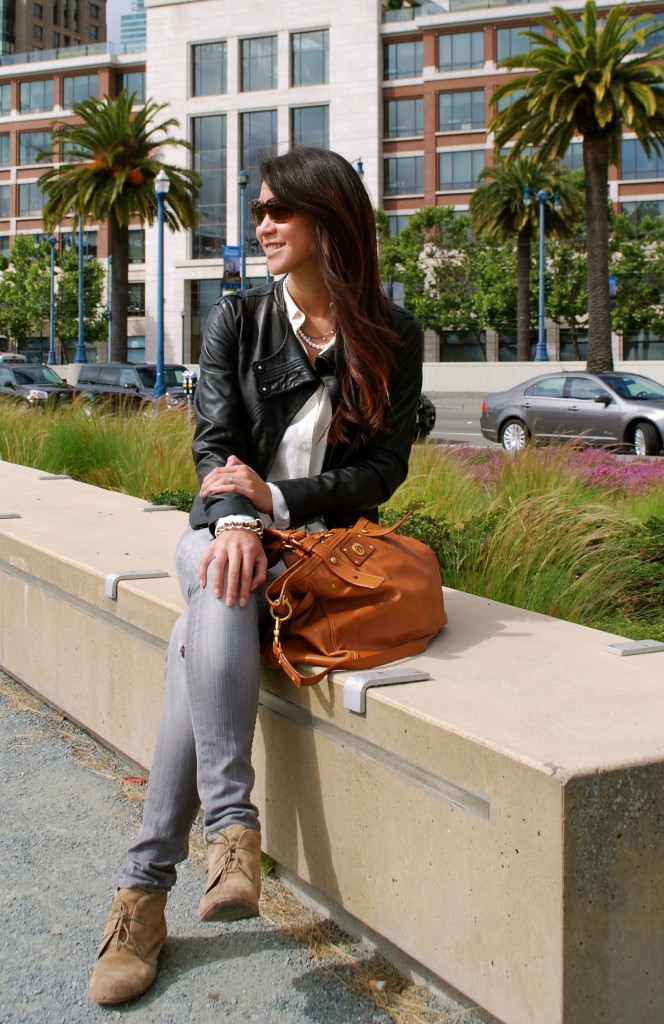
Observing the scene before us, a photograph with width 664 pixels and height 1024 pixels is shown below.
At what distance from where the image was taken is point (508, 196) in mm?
48750

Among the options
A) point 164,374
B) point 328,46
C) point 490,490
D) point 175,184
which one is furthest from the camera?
point 328,46

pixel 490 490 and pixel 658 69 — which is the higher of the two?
pixel 658 69

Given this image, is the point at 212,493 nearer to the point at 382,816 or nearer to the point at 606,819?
the point at 382,816

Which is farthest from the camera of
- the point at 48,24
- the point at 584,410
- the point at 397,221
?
the point at 48,24

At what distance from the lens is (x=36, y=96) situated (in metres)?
79.4

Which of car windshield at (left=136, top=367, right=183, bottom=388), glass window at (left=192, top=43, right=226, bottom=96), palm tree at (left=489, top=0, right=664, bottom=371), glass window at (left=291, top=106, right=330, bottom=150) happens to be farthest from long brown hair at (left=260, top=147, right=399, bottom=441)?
glass window at (left=192, top=43, right=226, bottom=96)

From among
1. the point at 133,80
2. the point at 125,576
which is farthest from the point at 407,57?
the point at 125,576

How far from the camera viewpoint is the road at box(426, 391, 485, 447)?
929 inches

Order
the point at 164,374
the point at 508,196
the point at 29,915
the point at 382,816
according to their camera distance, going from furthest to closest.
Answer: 1. the point at 508,196
2. the point at 164,374
3. the point at 29,915
4. the point at 382,816

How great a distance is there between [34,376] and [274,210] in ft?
82.8

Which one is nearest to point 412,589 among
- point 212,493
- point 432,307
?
point 212,493

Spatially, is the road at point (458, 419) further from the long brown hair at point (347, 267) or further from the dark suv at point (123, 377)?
the long brown hair at point (347, 267)

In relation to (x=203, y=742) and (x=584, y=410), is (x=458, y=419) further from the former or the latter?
(x=203, y=742)

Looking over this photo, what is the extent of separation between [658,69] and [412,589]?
30.0 metres
